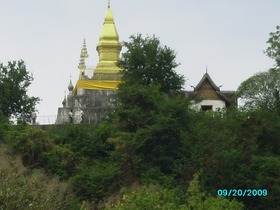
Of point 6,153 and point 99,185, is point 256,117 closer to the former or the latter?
point 99,185

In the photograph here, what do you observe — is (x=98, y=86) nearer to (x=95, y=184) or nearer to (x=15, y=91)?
(x=15, y=91)

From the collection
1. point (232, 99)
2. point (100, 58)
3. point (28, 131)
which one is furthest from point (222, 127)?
point (100, 58)

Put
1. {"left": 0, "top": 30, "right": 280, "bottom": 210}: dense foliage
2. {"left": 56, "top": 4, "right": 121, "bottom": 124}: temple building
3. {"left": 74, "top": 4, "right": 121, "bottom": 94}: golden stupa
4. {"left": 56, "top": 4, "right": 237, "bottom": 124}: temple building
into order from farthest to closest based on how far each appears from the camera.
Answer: {"left": 74, "top": 4, "right": 121, "bottom": 94}: golden stupa, {"left": 56, "top": 4, "right": 121, "bottom": 124}: temple building, {"left": 56, "top": 4, "right": 237, "bottom": 124}: temple building, {"left": 0, "top": 30, "right": 280, "bottom": 210}: dense foliage

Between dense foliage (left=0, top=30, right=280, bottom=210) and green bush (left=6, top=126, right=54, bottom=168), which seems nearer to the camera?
dense foliage (left=0, top=30, right=280, bottom=210)

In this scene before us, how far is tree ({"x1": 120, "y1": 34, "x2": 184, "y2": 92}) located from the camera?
39094 mm

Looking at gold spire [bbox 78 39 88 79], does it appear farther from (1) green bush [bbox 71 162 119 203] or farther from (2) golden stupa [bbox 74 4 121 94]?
(1) green bush [bbox 71 162 119 203]

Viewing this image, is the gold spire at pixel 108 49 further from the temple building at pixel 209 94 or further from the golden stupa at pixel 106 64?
the temple building at pixel 209 94

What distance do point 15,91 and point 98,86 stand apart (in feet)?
17.9

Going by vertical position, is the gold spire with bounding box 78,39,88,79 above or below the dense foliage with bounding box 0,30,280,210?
above

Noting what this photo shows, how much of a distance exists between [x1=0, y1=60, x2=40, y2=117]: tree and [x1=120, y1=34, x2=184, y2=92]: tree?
6443mm

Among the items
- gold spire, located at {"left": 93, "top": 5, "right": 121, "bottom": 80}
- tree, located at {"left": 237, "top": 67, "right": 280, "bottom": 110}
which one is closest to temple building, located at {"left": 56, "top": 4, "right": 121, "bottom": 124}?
gold spire, located at {"left": 93, "top": 5, "right": 121, "bottom": 80}

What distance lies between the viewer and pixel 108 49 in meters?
52.0

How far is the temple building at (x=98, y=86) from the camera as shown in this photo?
43.7 meters

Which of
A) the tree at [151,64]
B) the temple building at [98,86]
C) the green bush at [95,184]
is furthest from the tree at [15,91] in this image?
the green bush at [95,184]
